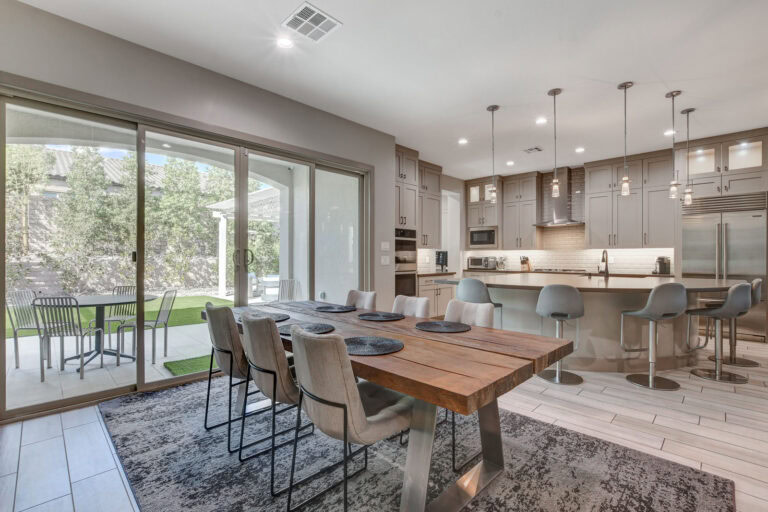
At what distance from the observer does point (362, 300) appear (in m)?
3.22

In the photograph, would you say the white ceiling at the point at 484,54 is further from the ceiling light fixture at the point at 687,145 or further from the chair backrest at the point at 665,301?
the chair backrest at the point at 665,301

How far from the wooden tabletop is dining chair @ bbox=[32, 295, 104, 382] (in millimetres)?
2088

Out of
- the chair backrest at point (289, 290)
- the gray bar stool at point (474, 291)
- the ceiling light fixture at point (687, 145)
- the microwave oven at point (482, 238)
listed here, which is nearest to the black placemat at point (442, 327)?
the gray bar stool at point (474, 291)

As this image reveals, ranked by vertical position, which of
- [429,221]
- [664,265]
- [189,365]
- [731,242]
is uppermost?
[429,221]

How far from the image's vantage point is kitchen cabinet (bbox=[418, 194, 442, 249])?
623cm

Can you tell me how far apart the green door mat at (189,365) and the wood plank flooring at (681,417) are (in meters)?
2.86

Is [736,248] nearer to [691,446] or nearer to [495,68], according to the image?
[691,446]

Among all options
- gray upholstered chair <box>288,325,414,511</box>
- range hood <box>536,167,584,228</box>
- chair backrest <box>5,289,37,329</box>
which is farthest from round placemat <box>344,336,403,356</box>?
range hood <box>536,167,584,228</box>

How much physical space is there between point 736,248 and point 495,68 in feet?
14.3

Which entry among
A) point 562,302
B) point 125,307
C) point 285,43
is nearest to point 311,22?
point 285,43

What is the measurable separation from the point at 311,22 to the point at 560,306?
318 centimetres

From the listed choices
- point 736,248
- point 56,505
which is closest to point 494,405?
point 56,505

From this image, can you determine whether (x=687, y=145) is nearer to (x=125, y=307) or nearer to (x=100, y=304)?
(x=125, y=307)

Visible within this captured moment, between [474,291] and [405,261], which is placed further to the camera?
[405,261]
